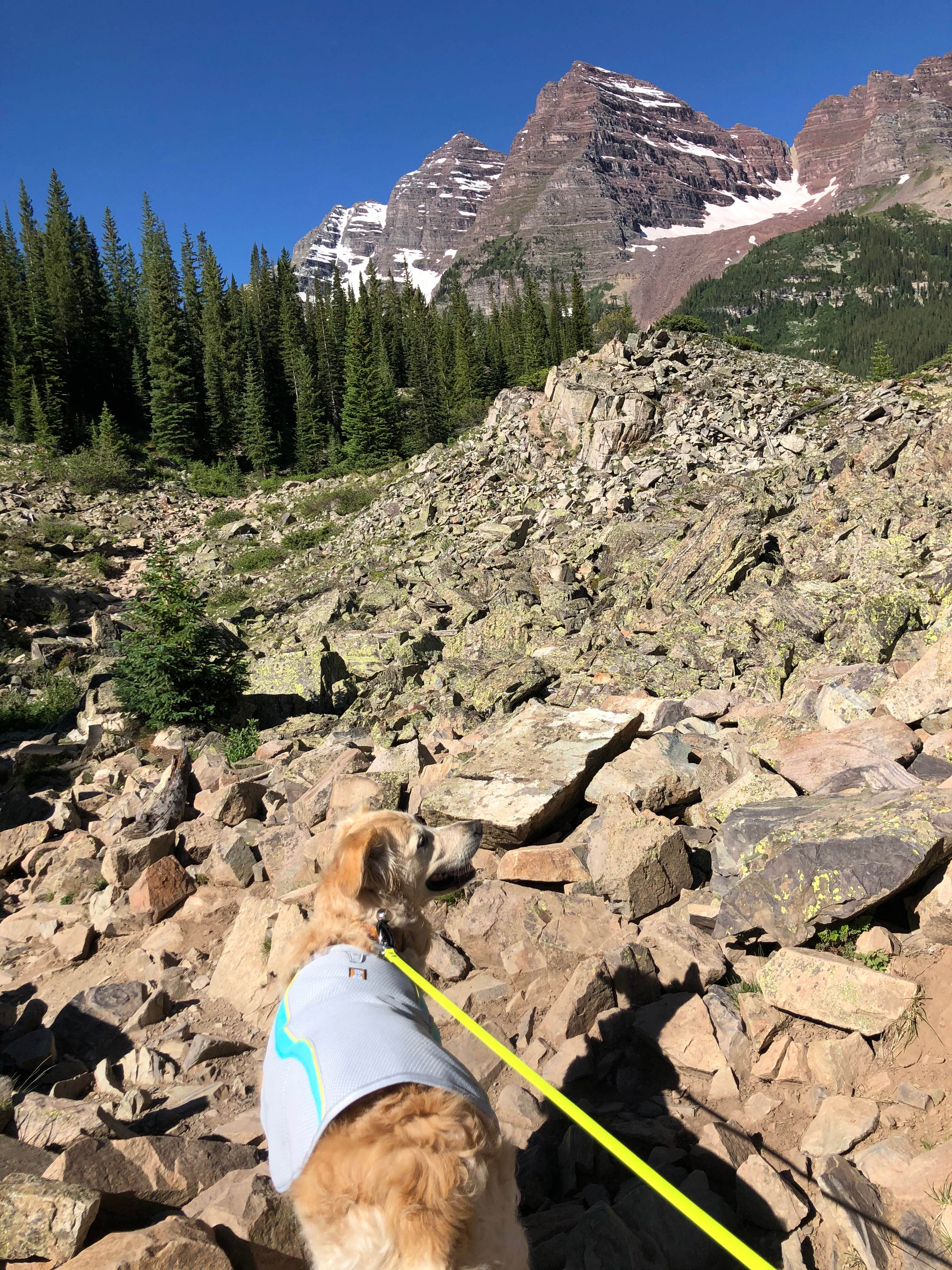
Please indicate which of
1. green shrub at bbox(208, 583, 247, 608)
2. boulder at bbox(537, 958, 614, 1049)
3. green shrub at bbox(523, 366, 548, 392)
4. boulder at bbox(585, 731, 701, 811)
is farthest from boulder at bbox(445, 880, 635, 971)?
green shrub at bbox(523, 366, 548, 392)

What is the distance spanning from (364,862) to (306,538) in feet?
110

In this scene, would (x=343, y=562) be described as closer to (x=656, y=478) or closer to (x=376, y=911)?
(x=656, y=478)

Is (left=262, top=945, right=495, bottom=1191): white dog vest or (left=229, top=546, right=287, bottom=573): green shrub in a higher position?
(left=229, top=546, right=287, bottom=573): green shrub

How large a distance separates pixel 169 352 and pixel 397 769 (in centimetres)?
5761

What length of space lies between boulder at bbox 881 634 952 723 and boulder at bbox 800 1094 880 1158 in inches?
137

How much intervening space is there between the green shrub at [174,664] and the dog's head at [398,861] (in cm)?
826

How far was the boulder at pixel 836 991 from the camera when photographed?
334 cm

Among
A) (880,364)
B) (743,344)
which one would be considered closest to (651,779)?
(743,344)

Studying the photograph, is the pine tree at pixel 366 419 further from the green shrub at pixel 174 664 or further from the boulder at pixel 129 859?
the boulder at pixel 129 859

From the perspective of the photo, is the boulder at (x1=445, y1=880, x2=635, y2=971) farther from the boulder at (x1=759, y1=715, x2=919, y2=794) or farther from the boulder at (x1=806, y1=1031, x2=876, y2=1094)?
the boulder at (x1=759, y1=715, x2=919, y2=794)

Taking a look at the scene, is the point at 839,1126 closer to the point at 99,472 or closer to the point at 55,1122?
the point at 55,1122

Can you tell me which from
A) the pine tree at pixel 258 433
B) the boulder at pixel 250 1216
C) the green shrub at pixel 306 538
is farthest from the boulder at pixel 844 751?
the pine tree at pixel 258 433

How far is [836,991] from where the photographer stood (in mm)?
3488

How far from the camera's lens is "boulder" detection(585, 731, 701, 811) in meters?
5.56
